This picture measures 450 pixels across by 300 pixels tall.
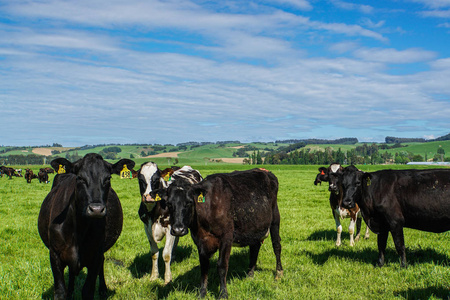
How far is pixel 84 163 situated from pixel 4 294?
3.08 m

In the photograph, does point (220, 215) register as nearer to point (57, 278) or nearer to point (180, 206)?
point (180, 206)

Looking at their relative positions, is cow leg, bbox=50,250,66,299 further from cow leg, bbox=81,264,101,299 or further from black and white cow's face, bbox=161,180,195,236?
black and white cow's face, bbox=161,180,195,236

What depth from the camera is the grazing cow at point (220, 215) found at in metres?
6.32

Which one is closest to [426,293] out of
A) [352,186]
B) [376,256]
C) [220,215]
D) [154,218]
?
[376,256]

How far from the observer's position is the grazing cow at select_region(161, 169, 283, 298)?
6.32 metres

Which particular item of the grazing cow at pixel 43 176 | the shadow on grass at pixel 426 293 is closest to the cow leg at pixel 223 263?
the shadow on grass at pixel 426 293

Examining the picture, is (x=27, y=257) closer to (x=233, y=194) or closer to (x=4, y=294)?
(x=4, y=294)

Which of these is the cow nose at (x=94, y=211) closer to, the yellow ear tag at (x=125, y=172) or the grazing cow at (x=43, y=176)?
the yellow ear tag at (x=125, y=172)

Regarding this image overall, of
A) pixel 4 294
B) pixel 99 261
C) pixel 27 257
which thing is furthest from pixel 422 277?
pixel 27 257

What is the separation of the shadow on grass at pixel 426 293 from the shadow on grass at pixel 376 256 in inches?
58.7

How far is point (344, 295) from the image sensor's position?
631 centimetres

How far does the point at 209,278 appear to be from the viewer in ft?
24.2

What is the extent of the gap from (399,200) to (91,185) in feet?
23.0

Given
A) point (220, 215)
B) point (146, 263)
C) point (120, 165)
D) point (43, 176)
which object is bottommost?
point (146, 263)
